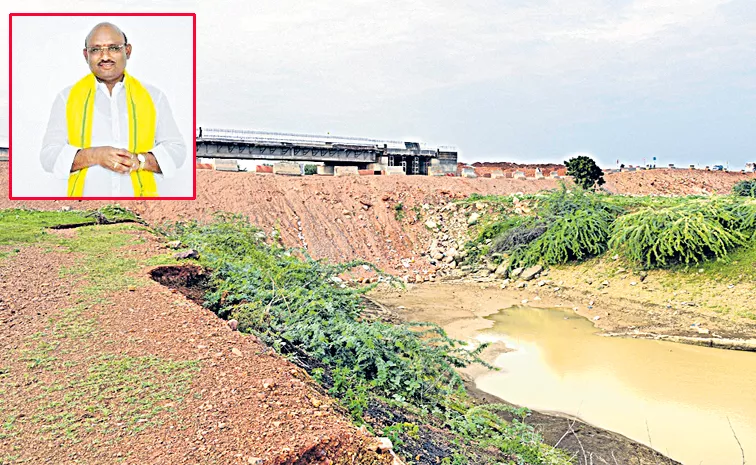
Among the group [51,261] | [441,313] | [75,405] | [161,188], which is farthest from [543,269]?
[75,405]

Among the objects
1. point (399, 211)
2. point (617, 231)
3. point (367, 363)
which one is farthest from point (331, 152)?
point (367, 363)

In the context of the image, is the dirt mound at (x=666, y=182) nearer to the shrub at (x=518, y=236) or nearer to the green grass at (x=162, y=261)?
the shrub at (x=518, y=236)

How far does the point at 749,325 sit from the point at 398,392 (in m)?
9.17

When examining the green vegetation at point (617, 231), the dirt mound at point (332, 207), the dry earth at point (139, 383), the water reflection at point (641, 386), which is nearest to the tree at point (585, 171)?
the dirt mound at point (332, 207)

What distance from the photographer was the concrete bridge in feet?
75.9

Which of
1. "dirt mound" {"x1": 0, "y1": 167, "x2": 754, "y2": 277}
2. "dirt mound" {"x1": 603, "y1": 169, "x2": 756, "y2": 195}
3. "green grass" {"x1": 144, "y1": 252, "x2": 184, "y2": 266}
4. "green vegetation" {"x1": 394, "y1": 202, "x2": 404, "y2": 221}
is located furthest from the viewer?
"dirt mound" {"x1": 603, "y1": 169, "x2": 756, "y2": 195}

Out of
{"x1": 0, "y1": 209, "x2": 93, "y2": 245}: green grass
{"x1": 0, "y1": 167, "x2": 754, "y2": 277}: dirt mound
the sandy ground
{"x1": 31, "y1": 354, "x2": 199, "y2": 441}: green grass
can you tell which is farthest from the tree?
{"x1": 31, "y1": 354, "x2": 199, "y2": 441}: green grass

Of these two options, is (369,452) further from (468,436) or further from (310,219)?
(310,219)

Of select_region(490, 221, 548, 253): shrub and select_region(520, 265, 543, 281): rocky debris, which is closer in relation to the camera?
select_region(520, 265, 543, 281): rocky debris

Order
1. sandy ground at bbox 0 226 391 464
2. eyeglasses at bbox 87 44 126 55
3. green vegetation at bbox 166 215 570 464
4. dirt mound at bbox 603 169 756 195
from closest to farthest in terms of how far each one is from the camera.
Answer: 1. sandy ground at bbox 0 226 391 464
2. green vegetation at bbox 166 215 570 464
3. eyeglasses at bbox 87 44 126 55
4. dirt mound at bbox 603 169 756 195

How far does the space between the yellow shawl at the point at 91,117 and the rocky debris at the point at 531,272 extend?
35.8 feet

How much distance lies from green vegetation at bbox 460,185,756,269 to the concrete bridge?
29.7ft

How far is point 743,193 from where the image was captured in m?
23.5

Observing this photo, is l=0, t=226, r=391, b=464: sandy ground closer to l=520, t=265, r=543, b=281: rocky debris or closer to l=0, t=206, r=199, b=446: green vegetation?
l=0, t=206, r=199, b=446: green vegetation
